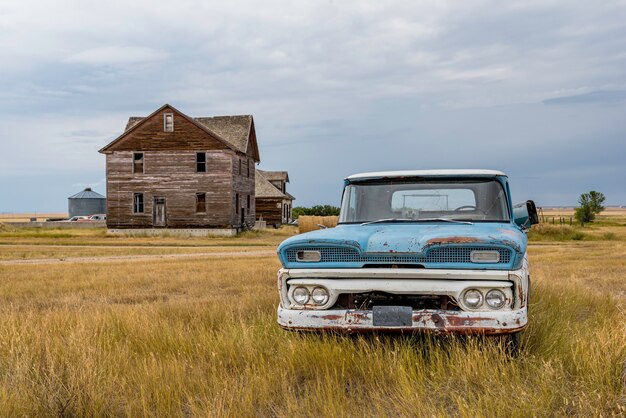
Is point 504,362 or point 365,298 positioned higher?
point 365,298

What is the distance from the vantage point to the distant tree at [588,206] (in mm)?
63112

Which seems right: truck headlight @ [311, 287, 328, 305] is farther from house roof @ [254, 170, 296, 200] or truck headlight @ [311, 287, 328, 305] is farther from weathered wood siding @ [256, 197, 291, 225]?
weathered wood siding @ [256, 197, 291, 225]

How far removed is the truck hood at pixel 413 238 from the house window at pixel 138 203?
34.4 m

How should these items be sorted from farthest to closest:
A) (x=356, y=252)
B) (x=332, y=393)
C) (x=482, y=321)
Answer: (x=356, y=252) → (x=482, y=321) → (x=332, y=393)

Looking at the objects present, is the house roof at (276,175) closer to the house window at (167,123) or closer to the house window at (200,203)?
the house window at (200,203)

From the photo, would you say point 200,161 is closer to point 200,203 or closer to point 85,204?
point 200,203

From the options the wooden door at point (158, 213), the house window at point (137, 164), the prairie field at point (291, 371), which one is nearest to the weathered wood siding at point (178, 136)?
the house window at point (137, 164)

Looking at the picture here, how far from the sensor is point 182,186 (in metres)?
38.1

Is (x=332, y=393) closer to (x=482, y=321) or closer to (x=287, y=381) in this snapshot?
(x=287, y=381)

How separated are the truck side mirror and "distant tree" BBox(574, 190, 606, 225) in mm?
60972

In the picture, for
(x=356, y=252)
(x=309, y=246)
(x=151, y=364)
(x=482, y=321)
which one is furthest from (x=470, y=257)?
(x=151, y=364)

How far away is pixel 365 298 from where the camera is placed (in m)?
5.30

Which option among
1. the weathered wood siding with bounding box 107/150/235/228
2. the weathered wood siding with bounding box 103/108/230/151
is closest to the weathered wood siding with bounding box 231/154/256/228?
the weathered wood siding with bounding box 107/150/235/228

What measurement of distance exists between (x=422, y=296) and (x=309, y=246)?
1.00m
